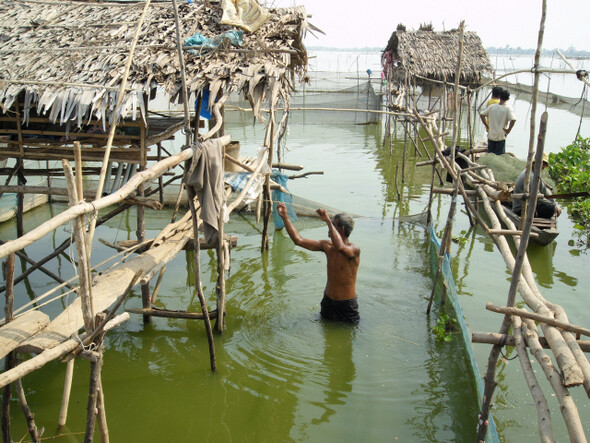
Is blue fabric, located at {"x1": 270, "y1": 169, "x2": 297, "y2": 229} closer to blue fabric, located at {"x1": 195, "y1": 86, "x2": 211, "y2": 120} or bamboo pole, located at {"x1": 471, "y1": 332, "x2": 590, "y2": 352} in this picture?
blue fabric, located at {"x1": 195, "y1": 86, "x2": 211, "y2": 120}

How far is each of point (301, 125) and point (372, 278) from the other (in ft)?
50.3

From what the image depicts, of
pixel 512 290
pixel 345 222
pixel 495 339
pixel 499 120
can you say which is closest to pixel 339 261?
pixel 345 222

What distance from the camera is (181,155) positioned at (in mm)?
4113

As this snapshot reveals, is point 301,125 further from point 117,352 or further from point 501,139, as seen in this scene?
point 117,352

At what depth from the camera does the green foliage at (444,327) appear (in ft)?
18.2

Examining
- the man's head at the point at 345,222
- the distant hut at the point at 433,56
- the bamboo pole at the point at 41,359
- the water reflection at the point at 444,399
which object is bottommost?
the water reflection at the point at 444,399

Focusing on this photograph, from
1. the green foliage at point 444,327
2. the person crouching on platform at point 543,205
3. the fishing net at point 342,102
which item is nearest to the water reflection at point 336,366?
the green foliage at point 444,327

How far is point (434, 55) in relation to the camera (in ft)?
56.7

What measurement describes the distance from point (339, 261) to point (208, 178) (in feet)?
5.67

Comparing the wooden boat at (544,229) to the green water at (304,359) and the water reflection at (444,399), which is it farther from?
the water reflection at (444,399)

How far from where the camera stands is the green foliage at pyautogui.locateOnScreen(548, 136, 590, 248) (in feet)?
29.9

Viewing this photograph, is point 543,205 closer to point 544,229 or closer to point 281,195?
point 544,229

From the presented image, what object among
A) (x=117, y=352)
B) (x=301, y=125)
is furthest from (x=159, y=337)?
(x=301, y=125)

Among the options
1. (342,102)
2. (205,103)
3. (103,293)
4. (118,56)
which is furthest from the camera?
(342,102)
